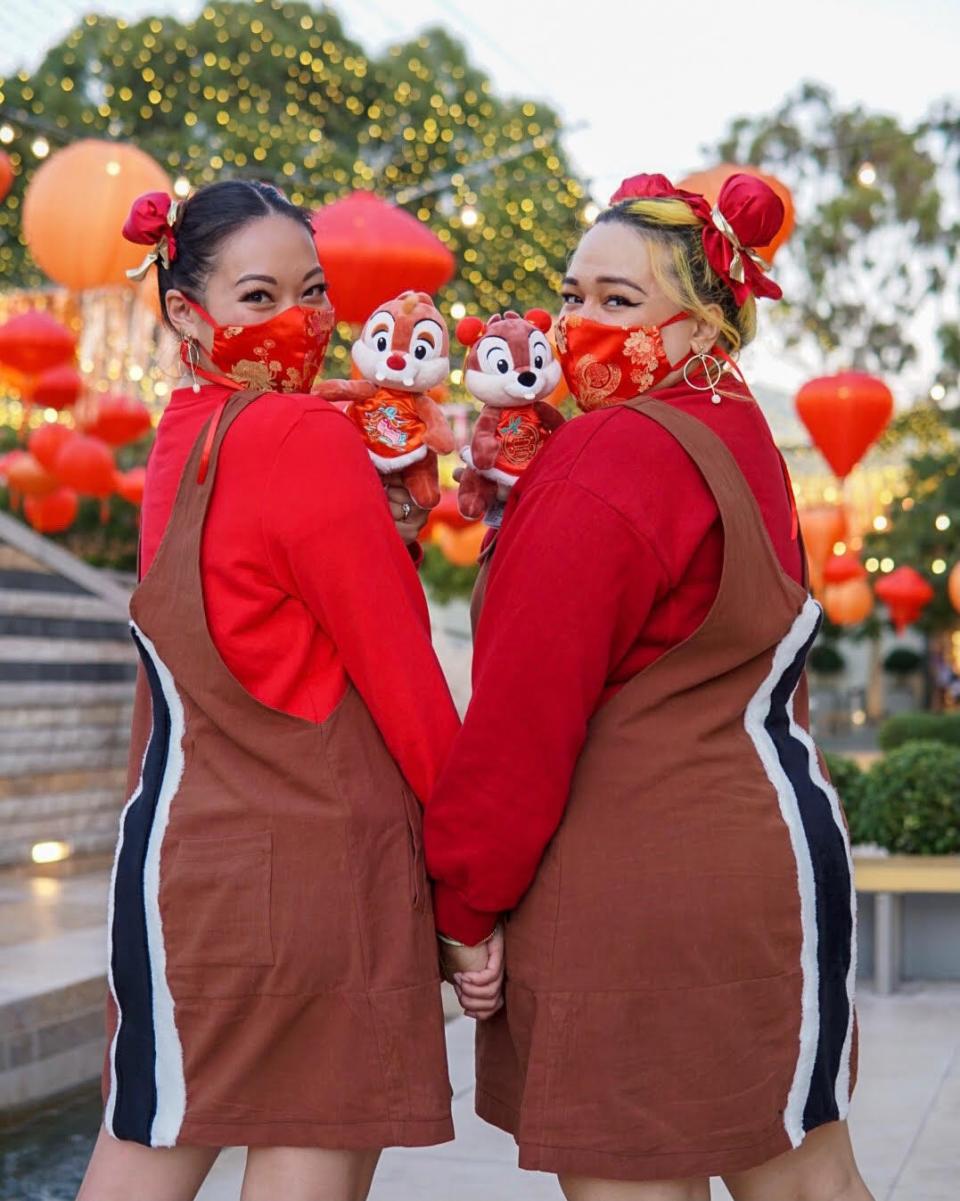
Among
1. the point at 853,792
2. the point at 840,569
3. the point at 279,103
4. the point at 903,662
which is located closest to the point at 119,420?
the point at 853,792

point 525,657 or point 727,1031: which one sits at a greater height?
point 525,657

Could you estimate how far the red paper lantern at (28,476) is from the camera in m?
12.4

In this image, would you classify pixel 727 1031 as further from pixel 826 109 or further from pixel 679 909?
pixel 826 109

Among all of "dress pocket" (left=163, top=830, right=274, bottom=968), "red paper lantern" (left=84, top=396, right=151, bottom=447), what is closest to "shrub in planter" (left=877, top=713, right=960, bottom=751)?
"red paper lantern" (left=84, top=396, right=151, bottom=447)

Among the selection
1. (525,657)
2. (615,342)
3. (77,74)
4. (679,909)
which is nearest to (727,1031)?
(679,909)

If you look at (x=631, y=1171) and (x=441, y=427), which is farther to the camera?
(x=441, y=427)

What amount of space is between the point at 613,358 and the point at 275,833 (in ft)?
2.50

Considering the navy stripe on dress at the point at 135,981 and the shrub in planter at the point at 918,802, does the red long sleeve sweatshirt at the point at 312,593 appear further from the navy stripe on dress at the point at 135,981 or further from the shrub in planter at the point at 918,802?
the shrub in planter at the point at 918,802

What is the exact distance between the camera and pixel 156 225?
2236mm

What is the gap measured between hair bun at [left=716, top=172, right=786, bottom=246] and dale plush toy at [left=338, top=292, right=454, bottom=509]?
553 mm

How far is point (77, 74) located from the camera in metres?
26.1

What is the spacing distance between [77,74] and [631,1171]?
2671 centimetres

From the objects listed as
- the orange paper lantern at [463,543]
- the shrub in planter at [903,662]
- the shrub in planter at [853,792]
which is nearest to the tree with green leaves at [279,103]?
the orange paper lantern at [463,543]

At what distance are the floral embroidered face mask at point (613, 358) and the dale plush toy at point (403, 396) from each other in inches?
13.0
